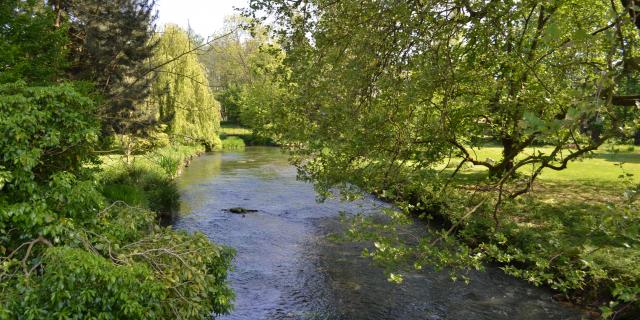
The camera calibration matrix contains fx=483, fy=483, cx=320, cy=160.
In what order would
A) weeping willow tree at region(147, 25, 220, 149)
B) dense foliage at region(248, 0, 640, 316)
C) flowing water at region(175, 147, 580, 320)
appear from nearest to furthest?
dense foliage at region(248, 0, 640, 316)
flowing water at region(175, 147, 580, 320)
weeping willow tree at region(147, 25, 220, 149)

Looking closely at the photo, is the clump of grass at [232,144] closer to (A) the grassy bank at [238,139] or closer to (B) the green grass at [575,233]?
(A) the grassy bank at [238,139]

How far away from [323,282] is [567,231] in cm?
621

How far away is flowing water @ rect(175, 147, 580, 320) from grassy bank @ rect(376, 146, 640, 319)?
2.59 feet

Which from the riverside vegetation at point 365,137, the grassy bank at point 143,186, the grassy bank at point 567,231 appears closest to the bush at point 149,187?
the grassy bank at point 143,186

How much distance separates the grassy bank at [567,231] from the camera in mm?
5302

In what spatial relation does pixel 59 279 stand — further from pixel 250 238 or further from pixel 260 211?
pixel 260 211

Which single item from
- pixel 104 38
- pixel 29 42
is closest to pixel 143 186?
pixel 104 38

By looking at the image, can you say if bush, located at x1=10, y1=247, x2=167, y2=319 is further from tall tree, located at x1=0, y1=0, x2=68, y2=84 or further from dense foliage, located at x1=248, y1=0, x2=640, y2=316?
tall tree, located at x1=0, y1=0, x2=68, y2=84

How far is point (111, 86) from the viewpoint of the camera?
1650cm

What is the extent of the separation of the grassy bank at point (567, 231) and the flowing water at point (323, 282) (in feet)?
2.59

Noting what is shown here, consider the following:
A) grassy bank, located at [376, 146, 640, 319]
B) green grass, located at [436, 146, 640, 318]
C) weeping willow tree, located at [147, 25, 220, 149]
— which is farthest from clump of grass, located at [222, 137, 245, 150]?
grassy bank, located at [376, 146, 640, 319]

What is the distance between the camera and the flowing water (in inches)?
368

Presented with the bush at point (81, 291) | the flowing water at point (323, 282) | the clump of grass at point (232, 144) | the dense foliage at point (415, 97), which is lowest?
the flowing water at point (323, 282)

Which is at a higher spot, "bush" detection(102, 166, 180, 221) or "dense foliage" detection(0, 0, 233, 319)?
"dense foliage" detection(0, 0, 233, 319)
